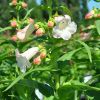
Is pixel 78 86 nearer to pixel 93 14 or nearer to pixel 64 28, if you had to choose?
pixel 64 28

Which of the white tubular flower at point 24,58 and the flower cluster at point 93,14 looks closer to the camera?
the white tubular flower at point 24,58

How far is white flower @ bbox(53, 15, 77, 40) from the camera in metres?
3.19

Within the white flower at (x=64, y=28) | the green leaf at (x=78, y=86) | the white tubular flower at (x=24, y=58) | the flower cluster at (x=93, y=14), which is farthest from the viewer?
the flower cluster at (x=93, y=14)

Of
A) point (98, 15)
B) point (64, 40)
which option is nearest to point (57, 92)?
point (64, 40)

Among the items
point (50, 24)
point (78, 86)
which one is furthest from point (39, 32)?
point (78, 86)

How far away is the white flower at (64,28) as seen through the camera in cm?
319

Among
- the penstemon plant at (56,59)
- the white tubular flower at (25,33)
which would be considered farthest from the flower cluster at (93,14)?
the white tubular flower at (25,33)

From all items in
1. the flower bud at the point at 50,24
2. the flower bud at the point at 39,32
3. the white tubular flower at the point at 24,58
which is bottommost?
the white tubular flower at the point at 24,58

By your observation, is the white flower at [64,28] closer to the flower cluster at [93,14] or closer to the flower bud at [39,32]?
the flower bud at [39,32]

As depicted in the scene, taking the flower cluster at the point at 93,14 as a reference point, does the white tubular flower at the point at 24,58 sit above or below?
below

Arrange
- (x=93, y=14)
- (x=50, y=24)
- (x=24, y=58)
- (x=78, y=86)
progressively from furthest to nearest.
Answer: (x=93, y=14) → (x=24, y=58) → (x=50, y=24) → (x=78, y=86)

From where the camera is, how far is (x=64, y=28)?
3.44 meters

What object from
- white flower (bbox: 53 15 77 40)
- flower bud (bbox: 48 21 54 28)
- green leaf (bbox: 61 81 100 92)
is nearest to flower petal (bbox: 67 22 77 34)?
white flower (bbox: 53 15 77 40)

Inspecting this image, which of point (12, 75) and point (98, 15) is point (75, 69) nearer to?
point (98, 15)
